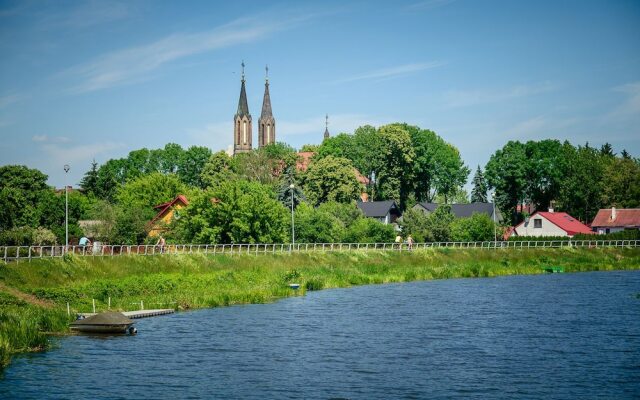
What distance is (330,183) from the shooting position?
132 metres

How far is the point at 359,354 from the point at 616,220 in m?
101

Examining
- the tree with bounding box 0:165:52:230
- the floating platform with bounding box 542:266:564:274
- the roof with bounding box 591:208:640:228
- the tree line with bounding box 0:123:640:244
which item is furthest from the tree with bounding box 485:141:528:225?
the tree with bounding box 0:165:52:230

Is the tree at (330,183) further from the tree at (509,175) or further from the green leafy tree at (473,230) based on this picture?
the tree at (509,175)

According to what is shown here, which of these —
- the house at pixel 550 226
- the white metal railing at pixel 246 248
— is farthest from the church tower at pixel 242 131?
the white metal railing at pixel 246 248

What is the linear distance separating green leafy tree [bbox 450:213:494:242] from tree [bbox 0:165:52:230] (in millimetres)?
57608

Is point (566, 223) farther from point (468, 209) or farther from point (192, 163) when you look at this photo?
point (192, 163)

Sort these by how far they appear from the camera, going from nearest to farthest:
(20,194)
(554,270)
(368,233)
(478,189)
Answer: (554,270) < (368,233) < (20,194) < (478,189)

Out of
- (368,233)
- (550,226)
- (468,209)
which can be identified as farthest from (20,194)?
(550,226)

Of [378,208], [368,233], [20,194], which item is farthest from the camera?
[378,208]

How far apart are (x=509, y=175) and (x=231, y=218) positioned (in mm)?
67459

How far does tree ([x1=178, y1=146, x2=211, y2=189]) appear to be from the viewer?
173m

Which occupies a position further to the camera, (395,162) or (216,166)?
(216,166)

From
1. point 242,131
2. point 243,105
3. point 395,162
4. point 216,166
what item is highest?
point 243,105

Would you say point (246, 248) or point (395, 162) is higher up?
point (395, 162)
